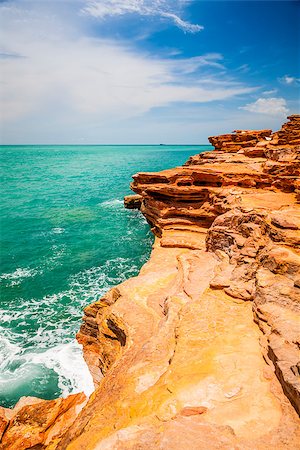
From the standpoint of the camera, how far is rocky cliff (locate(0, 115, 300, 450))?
636cm

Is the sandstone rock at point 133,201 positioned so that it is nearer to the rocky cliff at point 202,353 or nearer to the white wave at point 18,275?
the white wave at point 18,275

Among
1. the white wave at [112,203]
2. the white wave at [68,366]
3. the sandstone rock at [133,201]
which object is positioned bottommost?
the white wave at [68,366]

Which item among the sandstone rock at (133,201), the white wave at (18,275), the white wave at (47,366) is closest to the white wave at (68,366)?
the white wave at (47,366)

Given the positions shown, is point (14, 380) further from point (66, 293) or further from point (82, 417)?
point (82, 417)

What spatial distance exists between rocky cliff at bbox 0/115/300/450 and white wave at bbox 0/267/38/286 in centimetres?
1277

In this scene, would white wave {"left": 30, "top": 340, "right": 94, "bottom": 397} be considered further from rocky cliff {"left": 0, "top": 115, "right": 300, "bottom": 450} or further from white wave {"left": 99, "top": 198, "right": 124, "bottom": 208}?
white wave {"left": 99, "top": 198, "right": 124, "bottom": 208}

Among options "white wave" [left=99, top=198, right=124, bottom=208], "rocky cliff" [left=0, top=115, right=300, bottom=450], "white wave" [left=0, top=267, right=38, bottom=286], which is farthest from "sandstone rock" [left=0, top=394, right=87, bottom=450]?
"white wave" [left=99, top=198, right=124, bottom=208]

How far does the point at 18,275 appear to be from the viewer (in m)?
27.5

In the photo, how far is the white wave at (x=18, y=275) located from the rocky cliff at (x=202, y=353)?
41.9ft

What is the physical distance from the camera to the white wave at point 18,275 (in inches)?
1048

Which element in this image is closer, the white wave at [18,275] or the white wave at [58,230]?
the white wave at [18,275]

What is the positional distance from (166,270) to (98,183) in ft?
216

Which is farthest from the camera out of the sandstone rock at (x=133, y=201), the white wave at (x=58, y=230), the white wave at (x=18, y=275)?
the sandstone rock at (x=133, y=201)

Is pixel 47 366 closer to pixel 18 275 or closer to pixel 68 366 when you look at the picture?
pixel 68 366
